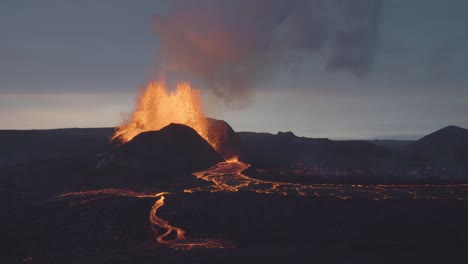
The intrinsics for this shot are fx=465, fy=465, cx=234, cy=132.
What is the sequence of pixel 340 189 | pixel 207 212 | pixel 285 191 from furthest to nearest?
pixel 340 189
pixel 285 191
pixel 207 212

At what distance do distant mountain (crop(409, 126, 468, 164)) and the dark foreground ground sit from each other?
86.1 m

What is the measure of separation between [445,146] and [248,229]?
4437 inches

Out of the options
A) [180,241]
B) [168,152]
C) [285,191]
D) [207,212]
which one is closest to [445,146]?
[168,152]

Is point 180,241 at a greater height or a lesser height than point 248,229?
lesser

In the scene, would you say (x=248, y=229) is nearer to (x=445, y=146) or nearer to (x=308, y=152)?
(x=308, y=152)

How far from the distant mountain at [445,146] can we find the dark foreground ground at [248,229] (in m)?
86.1

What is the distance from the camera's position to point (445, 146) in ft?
447

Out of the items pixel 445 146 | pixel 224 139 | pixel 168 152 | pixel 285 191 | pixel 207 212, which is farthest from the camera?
pixel 445 146

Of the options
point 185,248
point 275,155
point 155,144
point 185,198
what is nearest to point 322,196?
point 185,198

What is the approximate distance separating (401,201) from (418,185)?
15.5 metres

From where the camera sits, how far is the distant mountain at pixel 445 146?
12635cm

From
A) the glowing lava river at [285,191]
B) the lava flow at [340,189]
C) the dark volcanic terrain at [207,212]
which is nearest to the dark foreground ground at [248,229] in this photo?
the dark volcanic terrain at [207,212]

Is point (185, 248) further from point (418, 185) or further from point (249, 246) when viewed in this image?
point (418, 185)

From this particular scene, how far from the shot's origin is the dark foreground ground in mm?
32969
